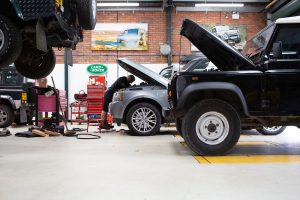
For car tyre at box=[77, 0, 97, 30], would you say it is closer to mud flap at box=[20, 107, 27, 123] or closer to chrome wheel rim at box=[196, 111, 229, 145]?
chrome wheel rim at box=[196, 111, 229, 145]

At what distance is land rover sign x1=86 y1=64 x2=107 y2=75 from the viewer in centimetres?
1549

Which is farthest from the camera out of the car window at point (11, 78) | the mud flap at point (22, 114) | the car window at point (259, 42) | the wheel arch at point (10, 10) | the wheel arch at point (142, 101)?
the car window at point (11, 78)

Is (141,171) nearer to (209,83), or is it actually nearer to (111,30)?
(209,83)

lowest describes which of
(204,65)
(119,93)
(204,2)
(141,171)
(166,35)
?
(141,171)

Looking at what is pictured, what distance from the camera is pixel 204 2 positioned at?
15211 millimetres

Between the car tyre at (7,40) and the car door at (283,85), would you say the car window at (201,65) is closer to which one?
the car door at (283,85)

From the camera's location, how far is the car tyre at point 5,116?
32.4 ft

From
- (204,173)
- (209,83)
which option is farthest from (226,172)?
(209,83)

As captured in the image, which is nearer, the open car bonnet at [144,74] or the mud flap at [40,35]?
the mud flap at [40,35]

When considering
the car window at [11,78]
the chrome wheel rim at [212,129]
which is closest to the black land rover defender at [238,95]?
the chrome wheel rim at [212,129]

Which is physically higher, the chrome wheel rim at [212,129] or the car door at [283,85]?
the car door at [283,85]

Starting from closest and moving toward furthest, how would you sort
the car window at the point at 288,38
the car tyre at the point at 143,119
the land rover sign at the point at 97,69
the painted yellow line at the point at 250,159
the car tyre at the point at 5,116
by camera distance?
the painted yellow line at the point at 250,159, the car window at the point at 288,38, the car tyre at the point at 143,119, the car tyre at the point at 5,116, the land rover sign at the point at 97,69

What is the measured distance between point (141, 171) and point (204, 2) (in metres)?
12.6

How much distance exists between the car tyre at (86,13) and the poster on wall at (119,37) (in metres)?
10.3
